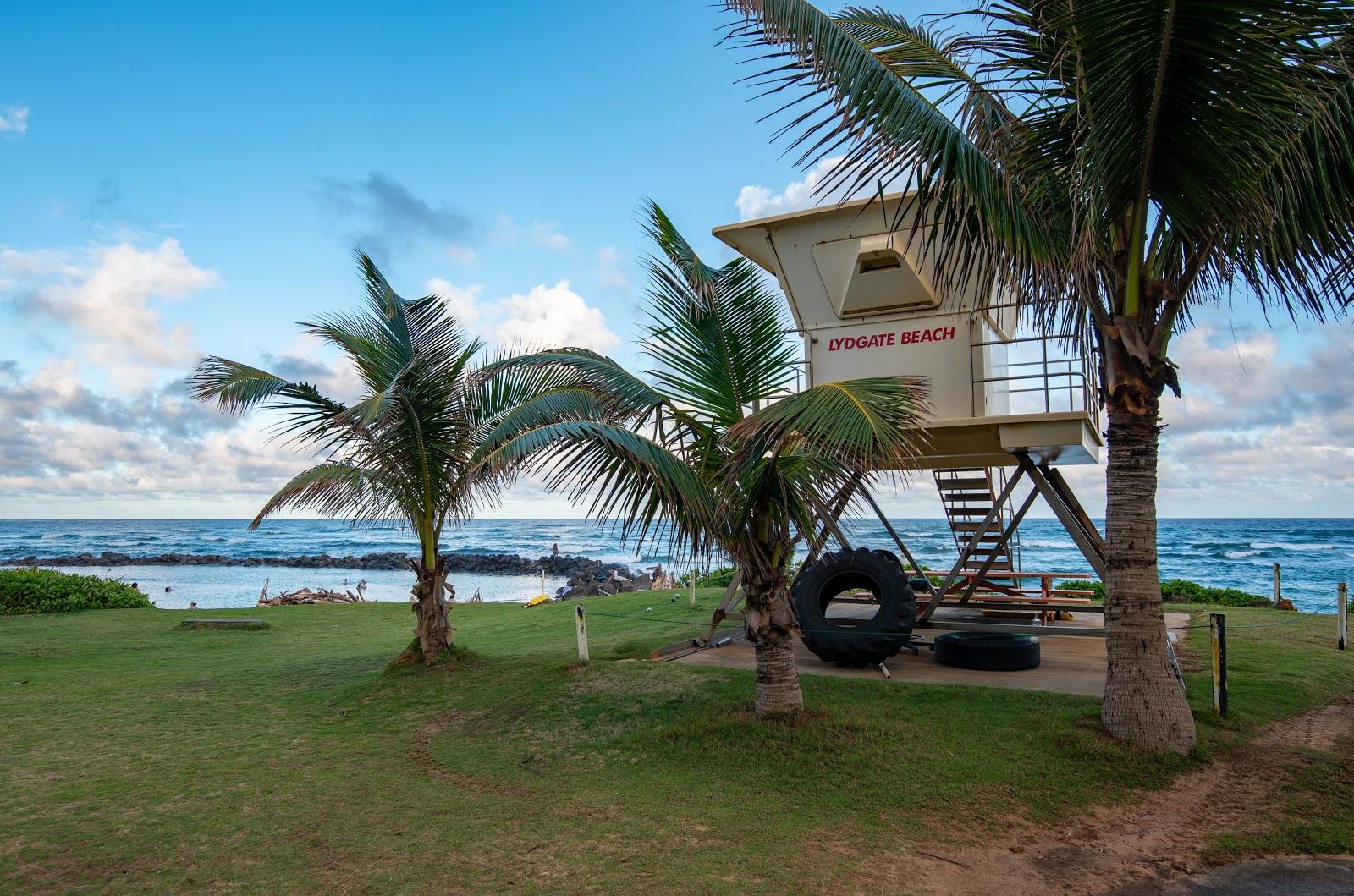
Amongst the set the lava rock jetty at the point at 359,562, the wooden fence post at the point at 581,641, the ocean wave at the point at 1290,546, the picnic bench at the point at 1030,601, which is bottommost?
the lava rock jetty at the point at 359,562

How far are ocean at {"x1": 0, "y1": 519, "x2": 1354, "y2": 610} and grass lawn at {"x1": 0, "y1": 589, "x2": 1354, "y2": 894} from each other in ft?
6.19

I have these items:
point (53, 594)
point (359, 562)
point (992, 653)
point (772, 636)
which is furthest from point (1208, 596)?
point (359, 562)

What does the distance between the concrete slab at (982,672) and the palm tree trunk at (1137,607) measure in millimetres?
2006

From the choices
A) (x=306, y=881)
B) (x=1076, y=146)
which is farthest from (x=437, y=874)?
(x=1076, y=146)

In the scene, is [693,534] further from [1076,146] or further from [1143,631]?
[1076,146]

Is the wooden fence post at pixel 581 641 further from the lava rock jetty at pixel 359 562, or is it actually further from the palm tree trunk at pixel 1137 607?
the lava rock jetty at pixel 359 562

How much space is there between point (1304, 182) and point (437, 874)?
7.60 m

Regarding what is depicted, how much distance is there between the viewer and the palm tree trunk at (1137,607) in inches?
260

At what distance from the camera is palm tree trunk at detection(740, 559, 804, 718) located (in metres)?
7.34

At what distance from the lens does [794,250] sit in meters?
11.8

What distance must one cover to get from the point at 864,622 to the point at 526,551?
53.6 m

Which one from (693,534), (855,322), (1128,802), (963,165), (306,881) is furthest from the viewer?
(855,322)

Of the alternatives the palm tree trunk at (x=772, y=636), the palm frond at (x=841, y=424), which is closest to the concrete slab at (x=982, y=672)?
the palm tree trunk at (x=772, y=636)

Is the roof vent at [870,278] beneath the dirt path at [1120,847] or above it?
above
